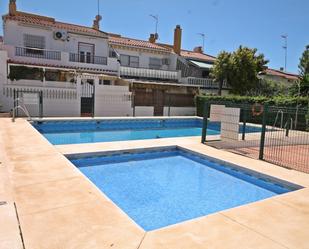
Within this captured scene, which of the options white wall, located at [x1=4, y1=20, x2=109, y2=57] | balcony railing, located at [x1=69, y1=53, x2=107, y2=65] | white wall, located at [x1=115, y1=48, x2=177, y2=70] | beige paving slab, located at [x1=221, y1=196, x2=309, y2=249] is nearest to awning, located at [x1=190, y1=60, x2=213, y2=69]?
white wall, located at [x1=115, y1=48, x2=177, y2=70]

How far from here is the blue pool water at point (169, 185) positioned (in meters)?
6.38

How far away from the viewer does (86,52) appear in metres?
27.7

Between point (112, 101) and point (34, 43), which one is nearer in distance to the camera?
point (112, 101)

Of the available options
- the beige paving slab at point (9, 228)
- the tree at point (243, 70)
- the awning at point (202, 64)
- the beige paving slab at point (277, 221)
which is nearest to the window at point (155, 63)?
the awning at point (202, 64)

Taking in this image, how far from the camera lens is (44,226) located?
411cm

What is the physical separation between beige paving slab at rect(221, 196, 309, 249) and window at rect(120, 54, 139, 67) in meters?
27.0

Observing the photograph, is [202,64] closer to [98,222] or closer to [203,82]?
[203,82]

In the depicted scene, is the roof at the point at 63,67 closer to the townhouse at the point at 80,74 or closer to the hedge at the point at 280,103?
the townhouse at the point at 80,74

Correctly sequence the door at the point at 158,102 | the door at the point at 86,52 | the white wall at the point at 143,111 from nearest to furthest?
the white wall at the point at 143,111 < the door at the point at 158,102 < the door at the point at 86,52

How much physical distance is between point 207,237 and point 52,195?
3058 mm

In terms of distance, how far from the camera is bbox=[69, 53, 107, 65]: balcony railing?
26.5m

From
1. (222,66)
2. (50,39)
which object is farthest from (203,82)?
(50,39)

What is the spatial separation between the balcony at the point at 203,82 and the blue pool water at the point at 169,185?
2165 cm

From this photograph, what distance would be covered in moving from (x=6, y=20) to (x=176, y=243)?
26.1 metres
